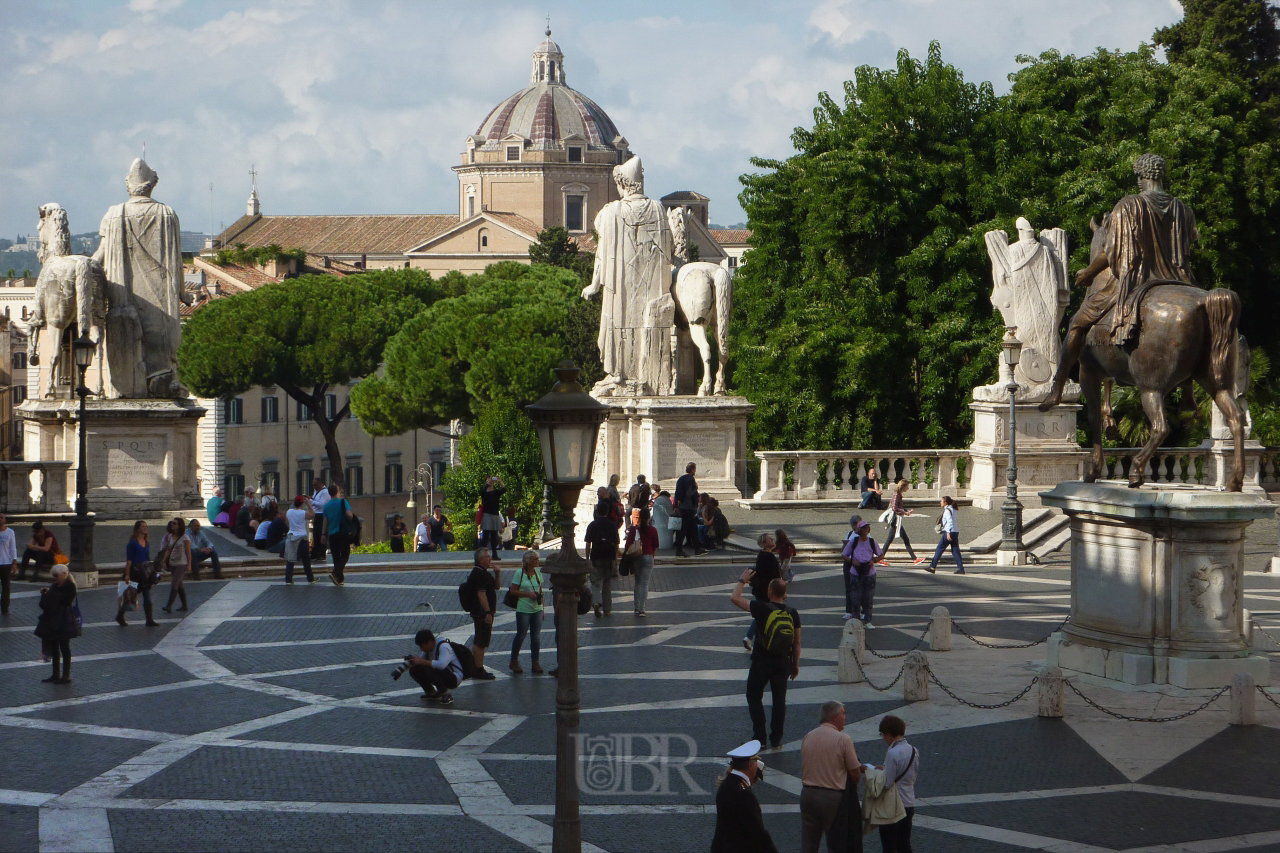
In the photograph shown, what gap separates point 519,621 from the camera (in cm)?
1691

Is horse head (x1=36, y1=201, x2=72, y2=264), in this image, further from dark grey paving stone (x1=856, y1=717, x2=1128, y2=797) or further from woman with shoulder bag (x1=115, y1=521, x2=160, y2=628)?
dark grey paving stone (x1=856, y1=717, x2=1128, y2=797)

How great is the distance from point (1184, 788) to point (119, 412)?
60.0 feet

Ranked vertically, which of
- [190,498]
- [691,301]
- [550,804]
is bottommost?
[550,804]

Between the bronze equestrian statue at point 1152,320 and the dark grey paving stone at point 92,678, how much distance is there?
365 inches

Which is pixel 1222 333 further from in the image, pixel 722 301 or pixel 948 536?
pixel 722 301

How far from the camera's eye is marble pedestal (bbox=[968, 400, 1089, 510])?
29.9 m

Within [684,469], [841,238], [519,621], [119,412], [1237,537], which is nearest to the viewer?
[1237,537]

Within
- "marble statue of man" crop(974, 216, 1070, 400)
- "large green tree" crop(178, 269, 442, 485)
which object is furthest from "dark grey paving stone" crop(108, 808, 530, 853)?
"large green tree" crop(178, 269, 442, 485)

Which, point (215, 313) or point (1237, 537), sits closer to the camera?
point (1237, 537)

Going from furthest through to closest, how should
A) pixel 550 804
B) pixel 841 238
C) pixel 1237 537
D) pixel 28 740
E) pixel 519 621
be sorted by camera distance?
pixel 841 238 < pixel 519 621 < pixel 1237 537 < pixel 28 740 < pixel 550 804

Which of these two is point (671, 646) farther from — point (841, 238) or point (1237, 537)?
point (841, 238)

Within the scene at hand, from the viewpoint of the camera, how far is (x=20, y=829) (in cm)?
1121

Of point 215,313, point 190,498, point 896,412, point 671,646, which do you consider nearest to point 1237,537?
point 671,646

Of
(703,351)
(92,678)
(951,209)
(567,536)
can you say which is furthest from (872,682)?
(951,209)
